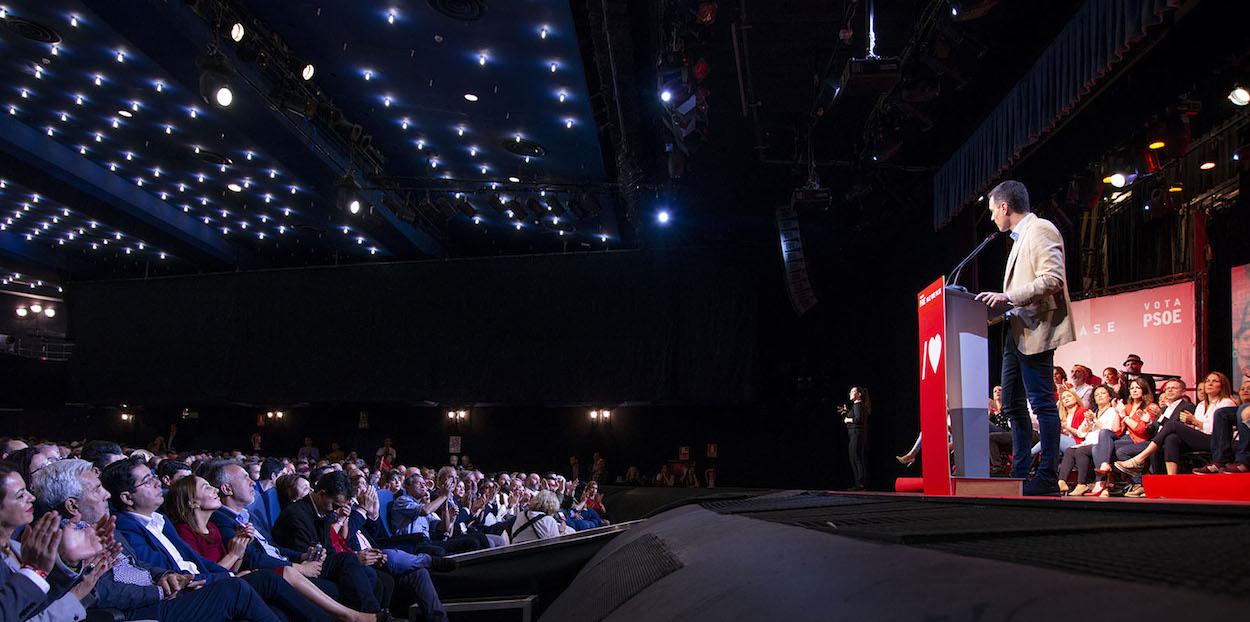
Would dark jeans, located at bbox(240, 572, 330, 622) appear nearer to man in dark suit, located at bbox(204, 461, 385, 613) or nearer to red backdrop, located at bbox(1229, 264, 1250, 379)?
man in dark suit, located at bbox(204, 461, 385, 613)

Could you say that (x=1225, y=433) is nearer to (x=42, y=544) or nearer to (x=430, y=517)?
(x=430, y=517)

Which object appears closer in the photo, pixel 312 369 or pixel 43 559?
pixel 43 559

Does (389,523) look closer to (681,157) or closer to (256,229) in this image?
(681,157)

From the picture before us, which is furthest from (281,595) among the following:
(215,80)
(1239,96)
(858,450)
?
(1239,96)

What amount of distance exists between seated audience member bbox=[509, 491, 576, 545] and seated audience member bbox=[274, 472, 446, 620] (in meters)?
1.80

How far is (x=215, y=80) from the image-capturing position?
775 cm

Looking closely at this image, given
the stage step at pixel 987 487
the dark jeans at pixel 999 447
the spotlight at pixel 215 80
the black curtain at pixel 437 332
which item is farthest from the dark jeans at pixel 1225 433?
the spotlight at pixel 215 80

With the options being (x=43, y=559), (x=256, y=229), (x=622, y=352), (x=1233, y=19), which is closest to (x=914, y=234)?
(x=622, y=352)

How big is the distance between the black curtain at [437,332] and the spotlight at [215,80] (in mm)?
7243

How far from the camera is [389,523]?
625 cm

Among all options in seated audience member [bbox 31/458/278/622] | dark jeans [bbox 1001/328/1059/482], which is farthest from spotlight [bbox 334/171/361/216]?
dark jeans [bbox 1001/328/1059/482]

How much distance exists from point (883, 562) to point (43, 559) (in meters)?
2.58

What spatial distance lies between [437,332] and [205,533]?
1102 cm

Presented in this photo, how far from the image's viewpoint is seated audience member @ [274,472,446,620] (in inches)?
184
